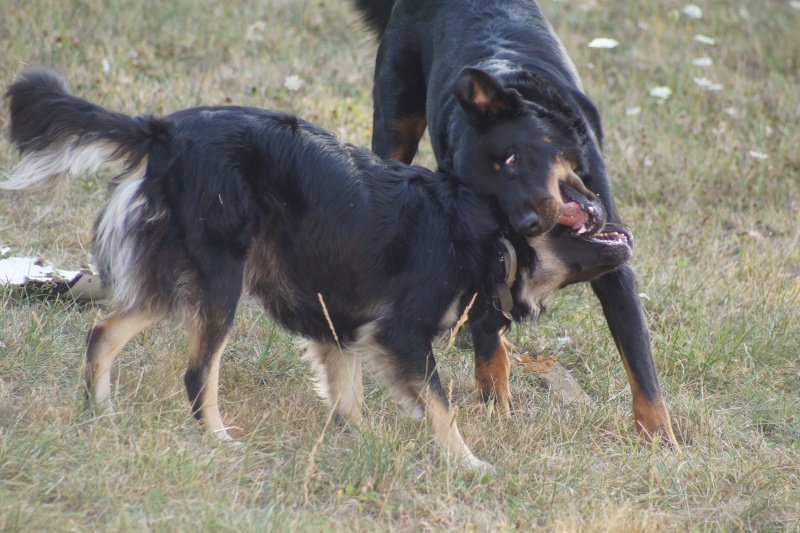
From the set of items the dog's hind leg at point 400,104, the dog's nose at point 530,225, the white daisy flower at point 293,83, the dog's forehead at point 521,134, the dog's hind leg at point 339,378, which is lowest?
the white daisy flower at point 293,83

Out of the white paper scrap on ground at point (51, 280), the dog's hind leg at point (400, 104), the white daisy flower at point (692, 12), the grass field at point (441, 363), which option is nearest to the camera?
the grass field at point (441, 363)

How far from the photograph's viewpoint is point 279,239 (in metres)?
3.83

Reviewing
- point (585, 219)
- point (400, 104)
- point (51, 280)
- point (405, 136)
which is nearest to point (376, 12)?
point (400, 104)

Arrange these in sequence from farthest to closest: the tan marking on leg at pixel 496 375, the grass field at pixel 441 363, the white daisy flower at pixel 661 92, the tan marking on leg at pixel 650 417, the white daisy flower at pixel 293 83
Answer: the white daisy flower at pixel 661 92 → the white daisy flower at pixel 293 83 → the tan marking on leg at pixel 496 375 → the tan marking on leg at pixel 650 417 → the grass field at pixel 441 363

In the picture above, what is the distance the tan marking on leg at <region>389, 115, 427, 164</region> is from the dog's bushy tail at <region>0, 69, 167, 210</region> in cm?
229

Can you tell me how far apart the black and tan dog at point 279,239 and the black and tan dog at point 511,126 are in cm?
18

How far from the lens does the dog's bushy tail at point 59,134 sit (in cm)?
354

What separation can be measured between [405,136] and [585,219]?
2084mm

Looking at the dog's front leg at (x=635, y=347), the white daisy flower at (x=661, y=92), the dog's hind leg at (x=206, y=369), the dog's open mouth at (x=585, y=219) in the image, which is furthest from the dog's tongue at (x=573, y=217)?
the white daisy flower at (x=661, y=92)

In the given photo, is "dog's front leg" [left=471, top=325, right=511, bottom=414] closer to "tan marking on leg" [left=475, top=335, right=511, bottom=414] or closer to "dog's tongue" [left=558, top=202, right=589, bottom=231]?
"tan marking on leg" [left=475, top=335, right=511, bottom=414]

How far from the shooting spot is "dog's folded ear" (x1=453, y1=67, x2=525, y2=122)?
12.5 feet

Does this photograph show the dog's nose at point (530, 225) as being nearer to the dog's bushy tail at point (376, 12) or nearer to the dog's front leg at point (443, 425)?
the dog's front leg at point (443, 425)

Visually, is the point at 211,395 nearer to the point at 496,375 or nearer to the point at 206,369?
the point at 206,369

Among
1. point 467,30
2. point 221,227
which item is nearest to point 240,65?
point 467,30
